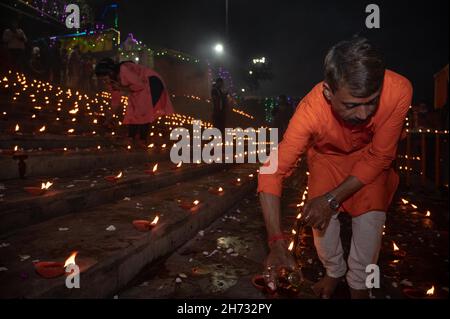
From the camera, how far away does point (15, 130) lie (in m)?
5.80

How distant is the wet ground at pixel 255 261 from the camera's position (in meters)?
2.85

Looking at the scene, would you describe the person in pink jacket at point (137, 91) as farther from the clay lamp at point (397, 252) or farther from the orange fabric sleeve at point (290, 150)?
the orange fabric sleeve at point (290, 150)

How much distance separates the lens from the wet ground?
285 cm

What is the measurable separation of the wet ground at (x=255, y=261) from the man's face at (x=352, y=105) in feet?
4.17

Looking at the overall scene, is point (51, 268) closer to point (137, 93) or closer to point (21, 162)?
point (21, 162)

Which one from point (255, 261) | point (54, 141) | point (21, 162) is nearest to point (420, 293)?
point (255, 261)

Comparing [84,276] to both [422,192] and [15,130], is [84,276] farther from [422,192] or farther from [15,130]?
[422,192]

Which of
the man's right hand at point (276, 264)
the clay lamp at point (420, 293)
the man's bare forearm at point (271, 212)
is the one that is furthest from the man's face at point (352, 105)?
the clay lamp at point (420, 293)

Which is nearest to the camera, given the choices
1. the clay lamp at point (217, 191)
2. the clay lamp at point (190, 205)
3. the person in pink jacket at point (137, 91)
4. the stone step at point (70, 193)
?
the stone step at point (70, 193)

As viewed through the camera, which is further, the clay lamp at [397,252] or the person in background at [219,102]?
the person in background at [219,102]

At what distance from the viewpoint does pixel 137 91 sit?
7.52 metres

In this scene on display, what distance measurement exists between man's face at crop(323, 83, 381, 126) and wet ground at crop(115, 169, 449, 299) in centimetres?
127

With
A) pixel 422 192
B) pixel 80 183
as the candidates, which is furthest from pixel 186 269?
pixel 422 192
